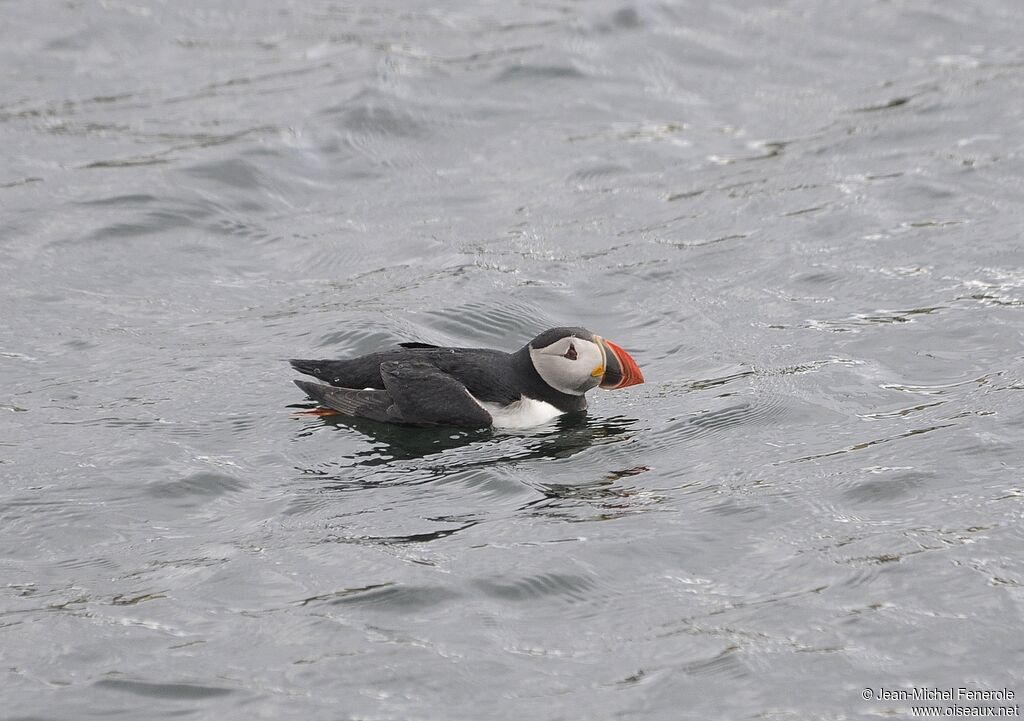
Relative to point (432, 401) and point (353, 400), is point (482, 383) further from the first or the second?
point (353, 400)

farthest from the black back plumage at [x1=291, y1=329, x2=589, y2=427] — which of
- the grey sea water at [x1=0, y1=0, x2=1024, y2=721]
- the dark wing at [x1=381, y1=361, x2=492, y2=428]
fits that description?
the grey sea water at [x1=0, y1=0, x2=1024, y2=721]

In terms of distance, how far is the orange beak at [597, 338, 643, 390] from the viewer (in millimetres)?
7719

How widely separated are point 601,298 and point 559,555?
362 centimetres

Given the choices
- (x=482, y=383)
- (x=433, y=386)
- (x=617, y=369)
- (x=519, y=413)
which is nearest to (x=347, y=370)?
(x=433, y=386)

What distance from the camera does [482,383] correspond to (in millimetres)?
7672

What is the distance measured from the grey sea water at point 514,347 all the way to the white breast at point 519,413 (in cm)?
15

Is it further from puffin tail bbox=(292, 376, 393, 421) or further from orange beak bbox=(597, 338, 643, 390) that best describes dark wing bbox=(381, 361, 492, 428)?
orange beak bbox=(597, 338, 643, 390)

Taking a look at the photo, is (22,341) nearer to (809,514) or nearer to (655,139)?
(809,514)

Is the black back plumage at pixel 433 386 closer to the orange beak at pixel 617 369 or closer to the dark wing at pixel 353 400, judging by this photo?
the dark wing at pixel 353 400

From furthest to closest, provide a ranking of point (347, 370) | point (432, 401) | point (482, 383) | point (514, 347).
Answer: point (514, 347) < point (347, 370) < point (482, 383) < point (432, 401)

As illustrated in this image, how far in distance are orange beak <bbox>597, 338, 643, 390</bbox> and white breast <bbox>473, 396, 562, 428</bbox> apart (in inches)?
14.6

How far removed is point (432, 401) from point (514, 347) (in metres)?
1.69

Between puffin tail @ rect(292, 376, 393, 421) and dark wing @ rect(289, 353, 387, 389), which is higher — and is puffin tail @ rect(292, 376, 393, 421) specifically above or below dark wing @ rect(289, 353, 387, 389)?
below

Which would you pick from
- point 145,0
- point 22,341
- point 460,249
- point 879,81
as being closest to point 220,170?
point 460,249
